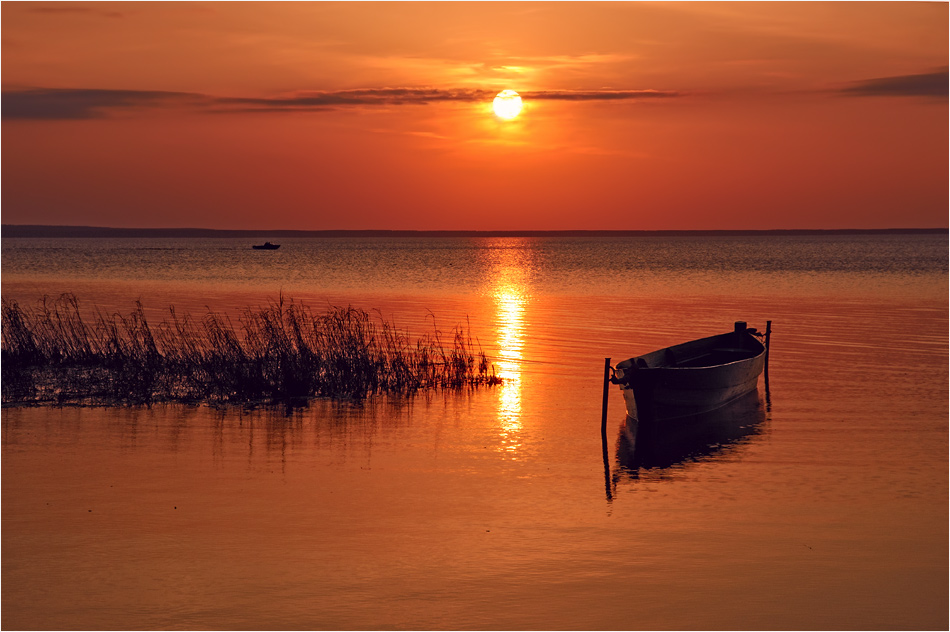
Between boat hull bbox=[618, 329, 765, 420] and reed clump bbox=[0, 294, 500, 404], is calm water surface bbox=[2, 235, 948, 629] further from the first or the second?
reed clump bbox=[0, 294, 500, 404]

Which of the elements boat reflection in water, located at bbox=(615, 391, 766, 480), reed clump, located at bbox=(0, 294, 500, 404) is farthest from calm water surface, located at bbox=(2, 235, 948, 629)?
reed clump, located at bbox=(0, 294, 500, 404)

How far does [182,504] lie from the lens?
52.4 ft

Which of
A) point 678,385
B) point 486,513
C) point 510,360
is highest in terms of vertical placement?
point 510,360

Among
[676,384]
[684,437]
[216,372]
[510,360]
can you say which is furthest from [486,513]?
[510,360]

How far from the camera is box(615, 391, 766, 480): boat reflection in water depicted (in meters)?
19.5

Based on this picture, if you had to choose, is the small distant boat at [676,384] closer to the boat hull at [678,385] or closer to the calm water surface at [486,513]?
the boat hull at [678,385]

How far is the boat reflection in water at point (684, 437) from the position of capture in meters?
19.5

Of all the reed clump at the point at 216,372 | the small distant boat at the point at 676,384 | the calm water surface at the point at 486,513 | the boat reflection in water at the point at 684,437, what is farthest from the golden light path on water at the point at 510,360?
the small distant boat at the point at 676,384

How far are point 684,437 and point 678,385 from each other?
166 cm

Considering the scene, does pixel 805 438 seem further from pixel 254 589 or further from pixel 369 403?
pixel 254 589

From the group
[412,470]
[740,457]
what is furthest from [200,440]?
[740,457]

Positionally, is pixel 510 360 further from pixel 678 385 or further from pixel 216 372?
pixel 216 372

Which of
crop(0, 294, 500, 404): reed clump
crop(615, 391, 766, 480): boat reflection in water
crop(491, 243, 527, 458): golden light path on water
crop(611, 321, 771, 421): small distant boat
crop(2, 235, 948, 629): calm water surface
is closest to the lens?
crop(2, 235, 948, 629): calm water surface

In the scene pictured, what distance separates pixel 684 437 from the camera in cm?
2186
